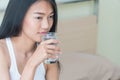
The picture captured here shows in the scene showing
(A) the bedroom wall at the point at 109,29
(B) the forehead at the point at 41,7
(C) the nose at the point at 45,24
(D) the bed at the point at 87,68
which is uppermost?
(B) the forehead at the point at 41,7

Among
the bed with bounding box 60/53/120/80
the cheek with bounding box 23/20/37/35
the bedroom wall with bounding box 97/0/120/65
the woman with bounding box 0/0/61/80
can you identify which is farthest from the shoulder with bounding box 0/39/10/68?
the bedroom wall with bounding box 97/0/120/65

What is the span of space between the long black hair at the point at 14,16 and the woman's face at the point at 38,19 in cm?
2

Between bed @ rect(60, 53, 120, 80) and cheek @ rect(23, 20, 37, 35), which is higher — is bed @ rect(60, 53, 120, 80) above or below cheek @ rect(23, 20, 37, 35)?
below

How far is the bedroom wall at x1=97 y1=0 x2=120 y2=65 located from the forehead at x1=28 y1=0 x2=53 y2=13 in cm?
145

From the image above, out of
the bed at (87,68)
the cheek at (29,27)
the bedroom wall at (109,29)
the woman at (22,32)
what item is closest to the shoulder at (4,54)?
the woman at (22,32)

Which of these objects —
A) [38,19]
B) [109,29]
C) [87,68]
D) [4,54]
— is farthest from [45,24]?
[109,29]

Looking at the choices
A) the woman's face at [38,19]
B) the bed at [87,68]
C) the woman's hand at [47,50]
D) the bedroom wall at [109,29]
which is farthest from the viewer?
the bedroom wall at [109,29]

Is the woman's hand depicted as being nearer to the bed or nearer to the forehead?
the forehead

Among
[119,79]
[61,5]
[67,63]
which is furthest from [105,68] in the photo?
[61,5]

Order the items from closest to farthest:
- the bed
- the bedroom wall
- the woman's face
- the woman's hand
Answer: the woman's hand, the woman's face, the bed, the bedroom wall

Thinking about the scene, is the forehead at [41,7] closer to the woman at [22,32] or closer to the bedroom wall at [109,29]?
the woman at [22,32]

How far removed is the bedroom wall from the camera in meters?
2.64

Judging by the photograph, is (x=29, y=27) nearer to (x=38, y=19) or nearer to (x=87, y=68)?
(x=38, y=19)

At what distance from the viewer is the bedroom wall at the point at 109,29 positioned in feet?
8.68
